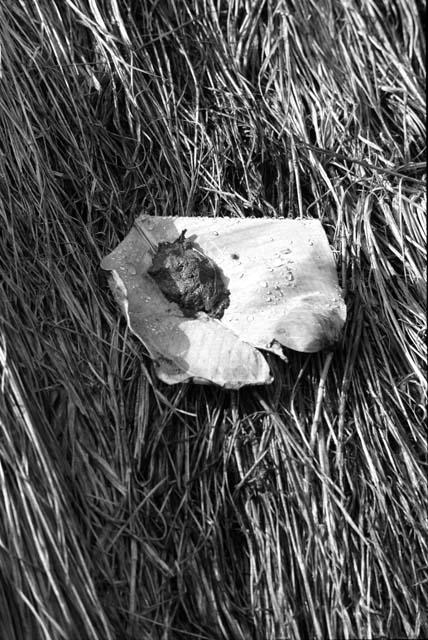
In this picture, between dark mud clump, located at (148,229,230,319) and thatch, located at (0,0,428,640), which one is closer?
thatch, located at (0,0,428,640)

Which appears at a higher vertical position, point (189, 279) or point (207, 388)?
point (189, 279)

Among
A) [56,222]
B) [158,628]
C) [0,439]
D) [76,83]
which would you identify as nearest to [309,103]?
[76,83]

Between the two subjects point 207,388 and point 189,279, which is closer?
point 207,388

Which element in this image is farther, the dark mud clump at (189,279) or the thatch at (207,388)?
the dark mud clump at (189,279)

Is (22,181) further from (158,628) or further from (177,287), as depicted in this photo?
(158,628)

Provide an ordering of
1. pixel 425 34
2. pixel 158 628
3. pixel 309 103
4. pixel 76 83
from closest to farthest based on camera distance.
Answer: pixel 158 628 < pixel 76 83 < pixel 309 103 < pixel 425 34
